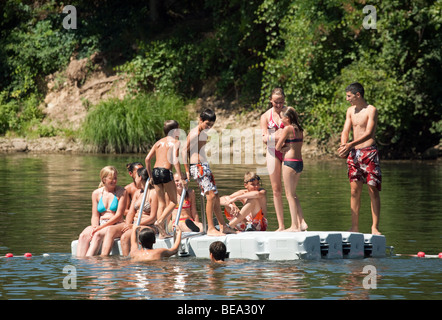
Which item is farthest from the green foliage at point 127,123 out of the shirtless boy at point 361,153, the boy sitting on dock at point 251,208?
the shirtless boy at point 361,153

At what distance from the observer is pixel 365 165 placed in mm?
12469

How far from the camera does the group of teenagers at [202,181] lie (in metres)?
12.3

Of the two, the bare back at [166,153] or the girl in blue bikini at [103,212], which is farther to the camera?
the bare back at [166,153]

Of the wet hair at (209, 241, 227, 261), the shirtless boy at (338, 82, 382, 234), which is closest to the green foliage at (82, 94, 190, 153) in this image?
the shirtless boy at (338, 82, 382, 234)

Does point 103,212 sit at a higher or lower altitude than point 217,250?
higher

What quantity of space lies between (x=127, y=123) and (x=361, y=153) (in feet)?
64.5

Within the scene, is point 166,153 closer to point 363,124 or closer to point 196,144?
point 196,144

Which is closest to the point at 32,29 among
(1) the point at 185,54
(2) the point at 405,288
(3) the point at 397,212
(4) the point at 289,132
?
(1) the point at 185,54

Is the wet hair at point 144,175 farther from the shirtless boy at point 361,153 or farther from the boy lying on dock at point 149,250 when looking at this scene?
the shirtless boy at point 361,153

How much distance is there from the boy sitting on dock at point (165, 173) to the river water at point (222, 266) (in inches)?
33.1

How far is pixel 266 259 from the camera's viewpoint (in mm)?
11797

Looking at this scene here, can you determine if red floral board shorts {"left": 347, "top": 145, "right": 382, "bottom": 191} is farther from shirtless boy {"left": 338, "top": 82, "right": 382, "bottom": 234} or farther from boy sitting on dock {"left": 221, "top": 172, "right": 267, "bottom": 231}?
boy sitting on dock {"left": 221, "top": 172, "right": 267, "bottom": 231}

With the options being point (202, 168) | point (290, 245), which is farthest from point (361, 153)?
point (202, 168)

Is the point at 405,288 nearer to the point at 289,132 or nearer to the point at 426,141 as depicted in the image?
the point at 289,132
